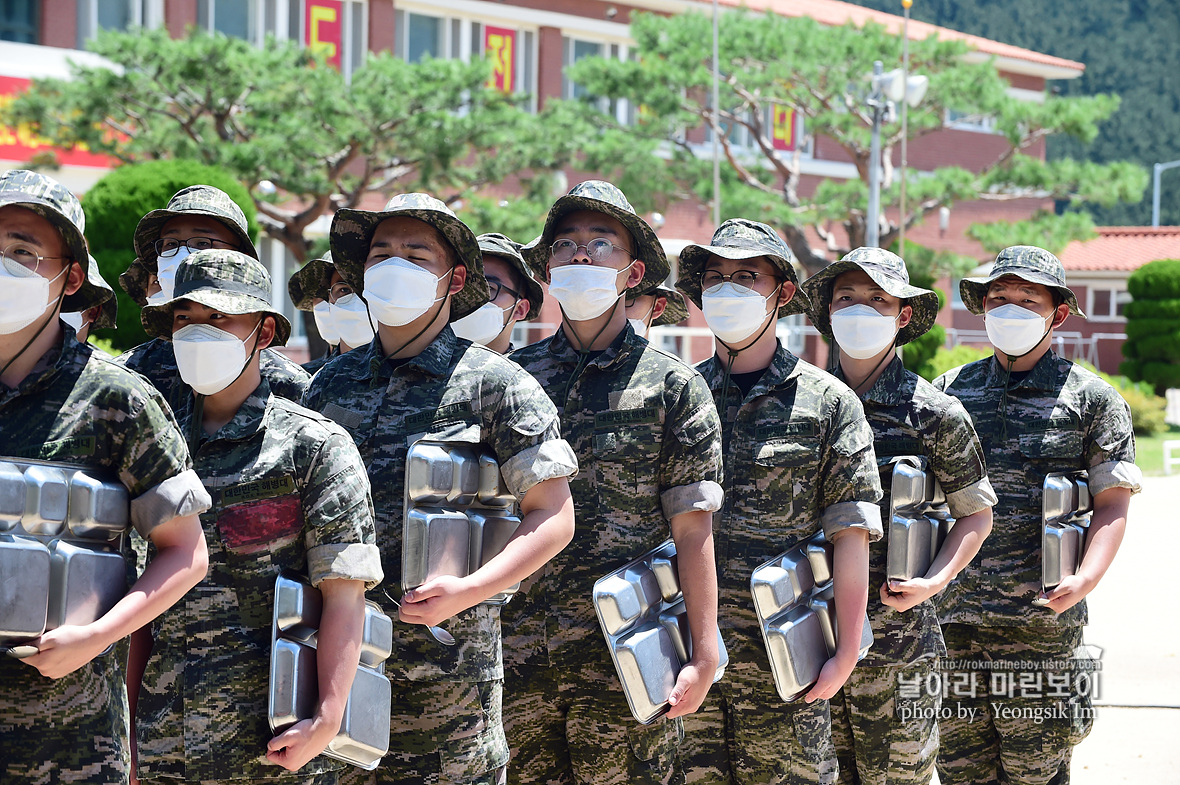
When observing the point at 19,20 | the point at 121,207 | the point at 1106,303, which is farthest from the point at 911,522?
the point at 1106,303

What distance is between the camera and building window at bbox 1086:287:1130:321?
42906 millimetres

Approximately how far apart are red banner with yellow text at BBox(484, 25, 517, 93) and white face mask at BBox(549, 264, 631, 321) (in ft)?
79.8

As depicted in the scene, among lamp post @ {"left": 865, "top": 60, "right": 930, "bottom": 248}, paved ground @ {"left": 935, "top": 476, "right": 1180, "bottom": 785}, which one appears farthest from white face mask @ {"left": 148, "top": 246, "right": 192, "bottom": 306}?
lamp post @ {"left": 865, "top": 60, "right": 930, "bottom": 248}

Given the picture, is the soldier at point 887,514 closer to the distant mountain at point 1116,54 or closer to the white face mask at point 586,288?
the white face mask at point 586,288

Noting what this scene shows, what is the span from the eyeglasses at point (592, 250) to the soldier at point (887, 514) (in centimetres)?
116

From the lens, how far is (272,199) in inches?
762

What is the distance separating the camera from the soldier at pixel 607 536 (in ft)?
11.9

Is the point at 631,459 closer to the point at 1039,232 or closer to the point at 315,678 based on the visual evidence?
the point at 315,678

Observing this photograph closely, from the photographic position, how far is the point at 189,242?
4.34m

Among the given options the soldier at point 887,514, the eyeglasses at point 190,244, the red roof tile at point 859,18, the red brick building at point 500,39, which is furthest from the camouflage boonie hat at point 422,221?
the red roof tile at point 859,18

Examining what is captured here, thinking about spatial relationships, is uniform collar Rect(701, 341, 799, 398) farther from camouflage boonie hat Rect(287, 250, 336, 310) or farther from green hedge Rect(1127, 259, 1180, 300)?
green hedge Rect(1127, 259, 1180, 300)

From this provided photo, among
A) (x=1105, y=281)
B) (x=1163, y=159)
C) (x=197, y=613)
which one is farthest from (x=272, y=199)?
(x=1163, y=159)

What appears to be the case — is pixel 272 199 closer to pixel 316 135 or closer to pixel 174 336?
pixel 316 135

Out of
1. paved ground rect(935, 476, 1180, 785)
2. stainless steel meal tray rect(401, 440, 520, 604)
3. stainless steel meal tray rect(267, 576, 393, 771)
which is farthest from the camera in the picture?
paved ground rect(935, 476, 1180, 785)
